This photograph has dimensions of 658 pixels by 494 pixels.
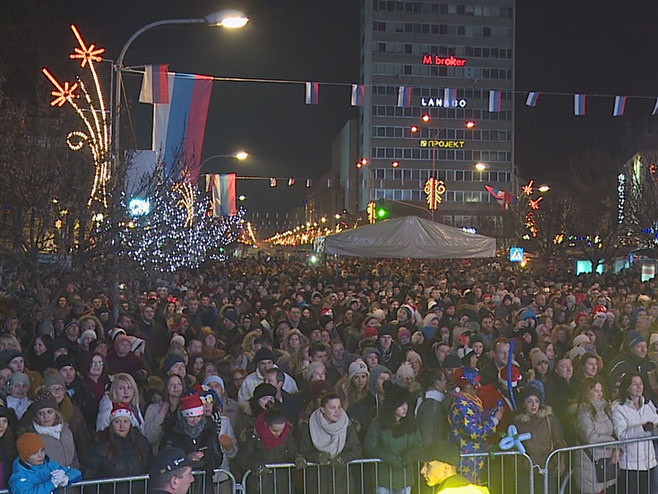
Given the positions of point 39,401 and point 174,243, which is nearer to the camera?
point 39,401

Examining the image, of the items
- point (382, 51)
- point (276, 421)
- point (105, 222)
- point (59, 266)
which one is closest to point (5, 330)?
point (59, 266)

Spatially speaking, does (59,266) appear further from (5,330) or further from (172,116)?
(172,116)

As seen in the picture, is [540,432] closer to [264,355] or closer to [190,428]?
[264,355]

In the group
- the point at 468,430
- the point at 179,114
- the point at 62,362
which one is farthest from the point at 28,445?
the point at 179,114

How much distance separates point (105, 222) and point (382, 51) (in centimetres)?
10004

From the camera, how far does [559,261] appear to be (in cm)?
4369

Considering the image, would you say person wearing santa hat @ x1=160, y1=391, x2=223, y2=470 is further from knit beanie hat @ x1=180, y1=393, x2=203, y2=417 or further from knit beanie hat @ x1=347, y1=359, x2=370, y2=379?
knit beanie hat @ x1=347, y1=359, x2=370, y2=379

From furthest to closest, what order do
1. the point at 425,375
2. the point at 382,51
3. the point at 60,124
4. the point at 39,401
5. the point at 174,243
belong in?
the point at 382,51, the point at 174,243, the point at 60,124, the point at 425,375, the point at 39,401

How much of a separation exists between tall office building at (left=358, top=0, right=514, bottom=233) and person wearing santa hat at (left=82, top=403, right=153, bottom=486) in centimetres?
10091

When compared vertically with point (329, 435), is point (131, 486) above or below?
below

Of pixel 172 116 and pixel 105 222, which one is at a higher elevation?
pixel 172 116

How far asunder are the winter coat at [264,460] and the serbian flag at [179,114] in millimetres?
10390

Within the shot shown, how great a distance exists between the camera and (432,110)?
10681cm

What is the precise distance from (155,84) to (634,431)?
11594 millimetres
